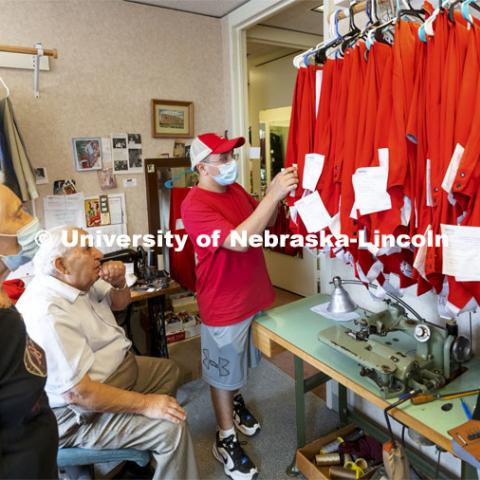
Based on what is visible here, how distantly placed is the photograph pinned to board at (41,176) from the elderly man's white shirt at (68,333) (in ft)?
3.20

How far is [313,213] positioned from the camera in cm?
144

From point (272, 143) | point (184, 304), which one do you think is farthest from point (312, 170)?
point (272, 143)

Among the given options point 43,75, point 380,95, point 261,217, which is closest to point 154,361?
point 261,217

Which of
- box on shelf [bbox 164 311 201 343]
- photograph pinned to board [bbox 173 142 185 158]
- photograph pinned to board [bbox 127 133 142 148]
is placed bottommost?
box on shelf [bbox 164 311 201 343]

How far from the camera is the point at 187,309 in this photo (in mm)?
2980

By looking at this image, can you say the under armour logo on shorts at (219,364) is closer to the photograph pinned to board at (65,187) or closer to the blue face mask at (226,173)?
the blue face mask at (226,173)

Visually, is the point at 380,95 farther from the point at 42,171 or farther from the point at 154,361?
the point at 42,171

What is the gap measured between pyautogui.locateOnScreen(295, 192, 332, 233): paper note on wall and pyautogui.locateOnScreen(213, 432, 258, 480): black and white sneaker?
3.78 ft

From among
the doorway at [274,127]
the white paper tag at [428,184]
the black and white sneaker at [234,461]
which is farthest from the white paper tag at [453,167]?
the doorway at [274,127]

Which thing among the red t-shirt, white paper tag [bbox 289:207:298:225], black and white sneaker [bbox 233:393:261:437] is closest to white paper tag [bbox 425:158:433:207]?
white paper tag [bbox 289:207:298:225]

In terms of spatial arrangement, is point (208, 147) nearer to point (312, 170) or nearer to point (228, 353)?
point (312, 170)

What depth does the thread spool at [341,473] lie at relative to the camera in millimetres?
1690

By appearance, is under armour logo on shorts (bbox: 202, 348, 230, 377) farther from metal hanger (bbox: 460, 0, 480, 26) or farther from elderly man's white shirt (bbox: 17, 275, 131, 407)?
metal hanger (bbox: 460, 0, 480, 26)

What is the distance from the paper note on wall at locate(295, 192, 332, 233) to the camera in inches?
55.6
